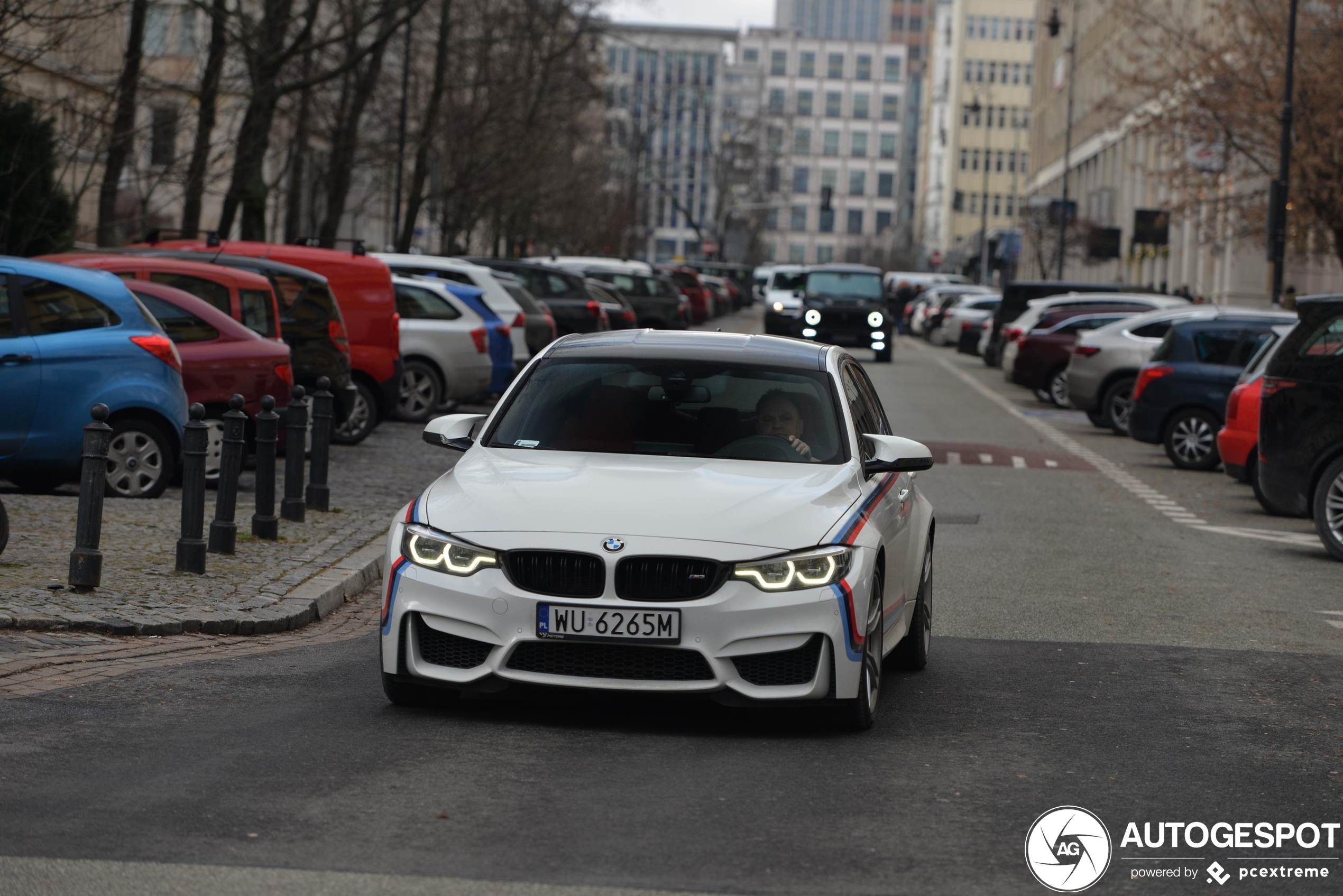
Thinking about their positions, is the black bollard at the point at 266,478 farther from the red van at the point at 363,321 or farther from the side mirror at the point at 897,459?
the red van at the point at 363,321

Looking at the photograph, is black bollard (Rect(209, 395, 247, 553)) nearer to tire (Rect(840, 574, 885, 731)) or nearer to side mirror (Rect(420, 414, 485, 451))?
side mirror (Rect(420, 414, 485, 451))

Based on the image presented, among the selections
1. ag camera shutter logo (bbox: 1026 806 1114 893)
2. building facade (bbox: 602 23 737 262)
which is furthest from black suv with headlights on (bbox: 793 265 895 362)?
building facade (bbox: 602 23 737 262)

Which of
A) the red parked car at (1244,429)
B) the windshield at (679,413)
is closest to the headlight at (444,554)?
the windshield at (679,413)

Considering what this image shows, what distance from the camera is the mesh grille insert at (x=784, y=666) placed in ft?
23.4

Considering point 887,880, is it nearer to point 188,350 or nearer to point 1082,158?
point 188,350

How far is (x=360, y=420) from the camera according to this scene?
2041cm

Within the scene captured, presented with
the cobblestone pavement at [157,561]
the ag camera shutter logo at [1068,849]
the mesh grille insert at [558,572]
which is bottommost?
the cobblestone pavement at [157,561]

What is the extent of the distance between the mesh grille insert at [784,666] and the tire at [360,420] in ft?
43.9

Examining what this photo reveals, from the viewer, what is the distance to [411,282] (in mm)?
23297

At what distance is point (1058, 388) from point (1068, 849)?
28209 millimetres

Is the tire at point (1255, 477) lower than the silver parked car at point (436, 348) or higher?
lower

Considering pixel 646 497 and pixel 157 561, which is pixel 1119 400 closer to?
pixel 157 561

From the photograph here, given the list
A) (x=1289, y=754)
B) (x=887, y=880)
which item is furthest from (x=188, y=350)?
(x=887, y=880)

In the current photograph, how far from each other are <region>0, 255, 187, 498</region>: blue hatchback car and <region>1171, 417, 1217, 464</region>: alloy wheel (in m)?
12.1
